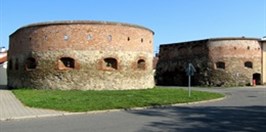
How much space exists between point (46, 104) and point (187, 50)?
30.6 m

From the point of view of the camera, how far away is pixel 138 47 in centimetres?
3092

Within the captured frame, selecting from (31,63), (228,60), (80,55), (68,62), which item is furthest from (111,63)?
(228,60)

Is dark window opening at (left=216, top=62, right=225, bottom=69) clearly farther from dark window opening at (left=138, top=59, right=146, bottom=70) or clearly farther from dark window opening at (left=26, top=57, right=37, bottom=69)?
dark window opening at (left=26, top=57, right=37, bottom=69)

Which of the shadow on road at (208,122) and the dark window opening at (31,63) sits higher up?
the dark window opening at (31,63)

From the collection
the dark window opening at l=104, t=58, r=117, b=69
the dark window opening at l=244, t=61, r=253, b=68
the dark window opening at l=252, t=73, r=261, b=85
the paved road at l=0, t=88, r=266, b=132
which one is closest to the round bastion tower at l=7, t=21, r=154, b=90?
the dark window opening at l=104, t=58, r=117, b=69

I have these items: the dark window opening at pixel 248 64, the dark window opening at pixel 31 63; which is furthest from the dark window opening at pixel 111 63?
the dark window opening at pixel 248 64

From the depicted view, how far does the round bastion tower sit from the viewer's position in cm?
2892

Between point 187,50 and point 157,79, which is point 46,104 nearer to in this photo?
point 187,50

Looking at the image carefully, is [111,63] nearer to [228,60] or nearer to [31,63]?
[31,63]

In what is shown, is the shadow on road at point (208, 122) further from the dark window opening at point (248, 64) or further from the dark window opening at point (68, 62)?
the dark window opening at point (248, 64)

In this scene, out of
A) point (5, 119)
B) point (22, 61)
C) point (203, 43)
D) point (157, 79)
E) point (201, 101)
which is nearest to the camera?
point (5, 119)

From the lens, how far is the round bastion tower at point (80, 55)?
94.9 ft

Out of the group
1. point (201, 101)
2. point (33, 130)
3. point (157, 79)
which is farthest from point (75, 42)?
point (157, 79)

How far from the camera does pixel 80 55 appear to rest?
28906 millimetres
